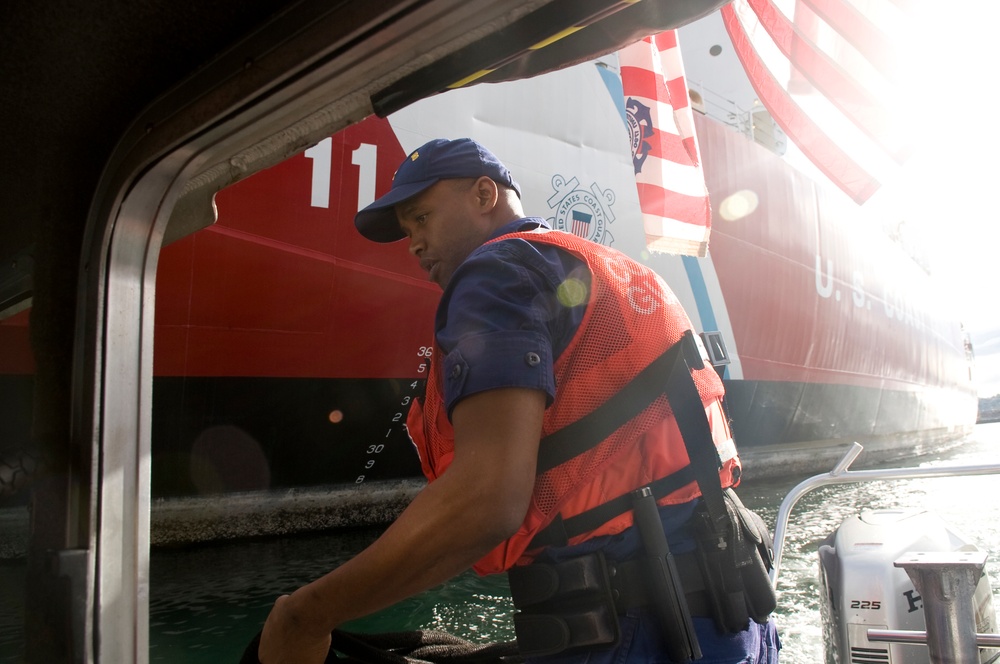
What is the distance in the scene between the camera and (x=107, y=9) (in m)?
0.91

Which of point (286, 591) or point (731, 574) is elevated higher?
point (731, 574)

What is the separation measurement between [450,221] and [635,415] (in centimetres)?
54

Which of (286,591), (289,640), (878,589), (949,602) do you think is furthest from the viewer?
(286,591)

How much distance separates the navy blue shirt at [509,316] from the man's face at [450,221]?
25 centimetres

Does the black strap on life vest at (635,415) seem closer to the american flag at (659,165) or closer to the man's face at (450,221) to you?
the man's face at (450,221)

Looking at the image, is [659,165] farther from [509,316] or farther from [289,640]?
[289,640]

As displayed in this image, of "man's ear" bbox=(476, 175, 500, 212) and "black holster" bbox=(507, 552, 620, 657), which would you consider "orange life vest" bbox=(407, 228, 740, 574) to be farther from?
"man's ear" bbox=(476, 175, 500, 212)

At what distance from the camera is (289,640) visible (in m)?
1.04

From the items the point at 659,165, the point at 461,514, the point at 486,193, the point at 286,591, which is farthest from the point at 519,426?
the point at 659,165

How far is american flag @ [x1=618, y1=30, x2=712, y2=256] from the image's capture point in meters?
5.75

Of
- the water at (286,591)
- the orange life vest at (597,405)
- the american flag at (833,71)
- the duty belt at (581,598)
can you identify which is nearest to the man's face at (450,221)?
the orange life vest at (597,405)

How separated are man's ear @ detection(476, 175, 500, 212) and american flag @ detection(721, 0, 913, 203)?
441cm

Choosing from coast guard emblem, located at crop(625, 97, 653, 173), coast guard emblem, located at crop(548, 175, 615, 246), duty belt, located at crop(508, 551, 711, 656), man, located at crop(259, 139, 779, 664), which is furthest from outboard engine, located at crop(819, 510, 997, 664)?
coast guard emblem, located at crop(548, 175, 615, 246)

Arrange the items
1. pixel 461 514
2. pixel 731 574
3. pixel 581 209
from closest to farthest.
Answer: pixel 461 514 → pixel 731 574 → pixel 581 209
